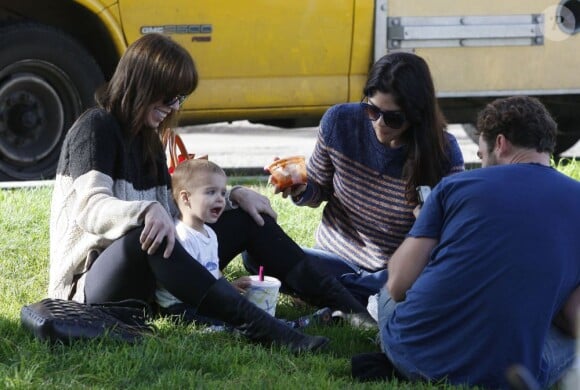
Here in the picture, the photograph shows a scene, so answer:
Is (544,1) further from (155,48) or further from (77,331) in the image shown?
(77,331)

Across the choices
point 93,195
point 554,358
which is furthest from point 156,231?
point 554,358

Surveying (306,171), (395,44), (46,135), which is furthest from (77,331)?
(395,44)

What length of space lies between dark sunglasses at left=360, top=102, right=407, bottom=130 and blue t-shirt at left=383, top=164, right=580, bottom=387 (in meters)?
0.83

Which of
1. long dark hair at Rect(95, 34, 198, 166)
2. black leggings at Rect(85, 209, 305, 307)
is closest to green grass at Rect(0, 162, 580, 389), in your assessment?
black leggings at Rect(85, 209, 305, 307)

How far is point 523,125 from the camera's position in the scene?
3.81 m

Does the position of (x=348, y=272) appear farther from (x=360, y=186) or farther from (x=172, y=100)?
(x=172, y=100)

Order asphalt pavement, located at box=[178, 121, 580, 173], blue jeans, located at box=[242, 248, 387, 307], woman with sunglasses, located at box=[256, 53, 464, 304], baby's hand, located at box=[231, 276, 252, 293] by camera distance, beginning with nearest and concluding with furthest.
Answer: woman with sunglasses, located at box=[256, 53, 464, 304]
baby's hand, located at box=[231, 276, 252, 293]
blue jeans, located at box=[242, 248, 387, 307]
asphalt pavement, located at box=[178, 121, 580, 173]

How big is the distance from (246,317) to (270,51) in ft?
11.2

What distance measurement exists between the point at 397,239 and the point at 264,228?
0.51 meters

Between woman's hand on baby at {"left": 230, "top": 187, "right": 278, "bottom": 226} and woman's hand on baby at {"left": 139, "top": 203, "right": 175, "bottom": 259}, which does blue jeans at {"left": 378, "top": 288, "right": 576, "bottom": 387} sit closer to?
woman's hand on baby at {"left": 139, "top": 203, "right": 175, "bottom": 259}

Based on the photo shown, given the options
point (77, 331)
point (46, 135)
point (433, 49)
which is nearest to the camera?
point (77, 331)

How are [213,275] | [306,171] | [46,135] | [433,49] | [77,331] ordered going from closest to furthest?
[77,331], [213,275], [306,171], [46,135], [433,49]

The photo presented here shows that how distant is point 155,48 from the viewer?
4.50m

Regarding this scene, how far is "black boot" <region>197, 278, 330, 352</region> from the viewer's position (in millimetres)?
4344
